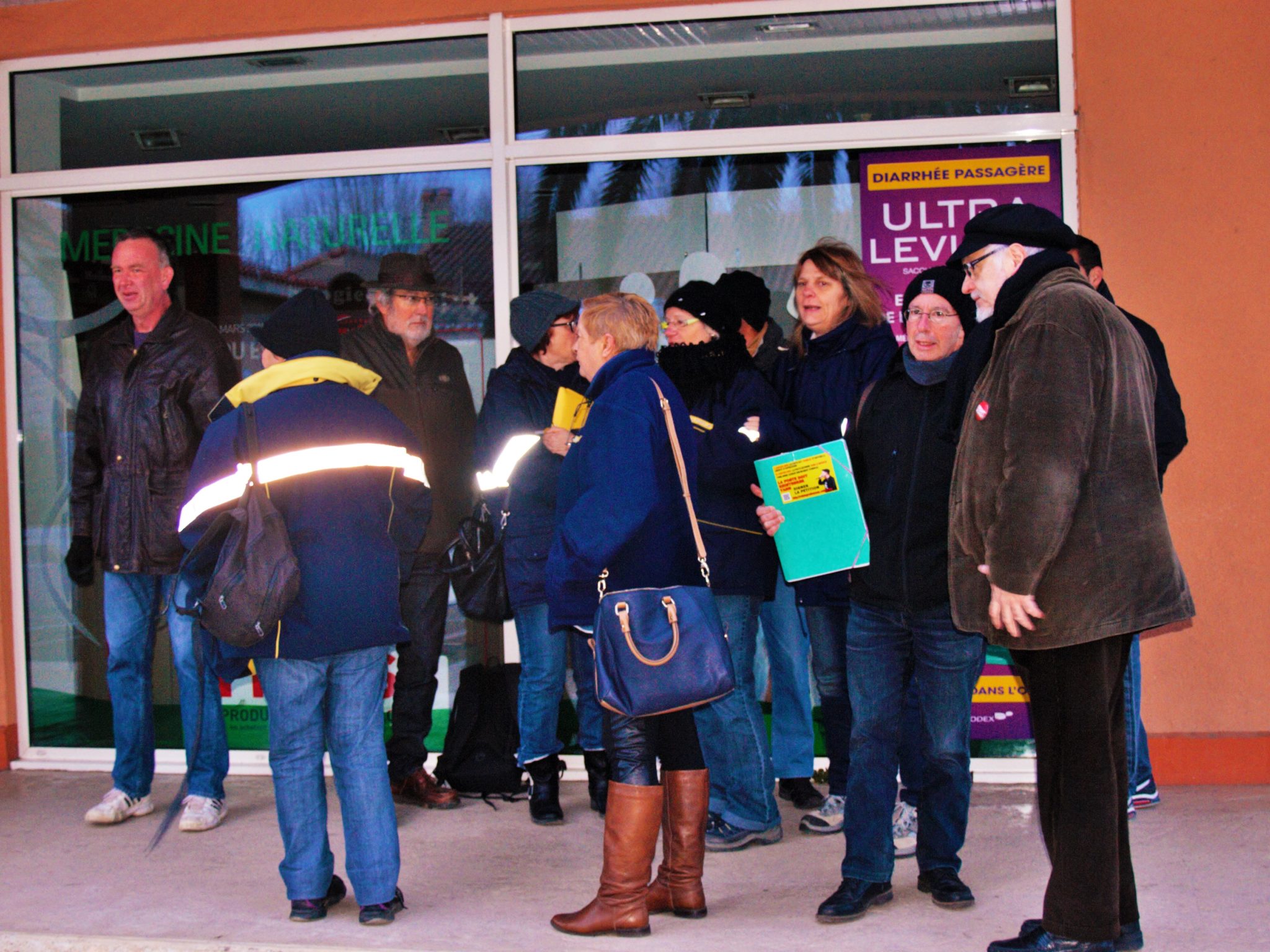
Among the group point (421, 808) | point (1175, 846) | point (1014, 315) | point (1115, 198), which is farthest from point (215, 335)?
point (1175, 846)

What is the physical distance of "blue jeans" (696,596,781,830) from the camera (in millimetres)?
4285

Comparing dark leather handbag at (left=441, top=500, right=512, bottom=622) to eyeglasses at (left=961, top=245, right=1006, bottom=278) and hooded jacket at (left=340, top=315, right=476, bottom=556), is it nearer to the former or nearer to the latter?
hooded jacket at (left=340, top=315, right=476, bottom=556)

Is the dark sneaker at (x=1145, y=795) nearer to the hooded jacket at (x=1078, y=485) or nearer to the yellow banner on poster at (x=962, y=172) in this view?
the hooded jacket at (x=1078, y=485)

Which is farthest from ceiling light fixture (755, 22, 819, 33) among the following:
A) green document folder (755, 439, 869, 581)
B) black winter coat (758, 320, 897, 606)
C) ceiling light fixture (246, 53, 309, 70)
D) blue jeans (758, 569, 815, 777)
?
blue jeans (758, 569, 815, 777)

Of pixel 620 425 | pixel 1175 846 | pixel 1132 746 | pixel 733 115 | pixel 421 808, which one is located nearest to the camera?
pixel 620 425

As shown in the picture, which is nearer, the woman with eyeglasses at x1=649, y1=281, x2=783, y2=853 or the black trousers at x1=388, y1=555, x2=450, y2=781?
the woman with eyeglasses at x1=649, y1=281, x2=783, y2=853

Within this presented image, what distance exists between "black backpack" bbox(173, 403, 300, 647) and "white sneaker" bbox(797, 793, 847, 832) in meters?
2.19

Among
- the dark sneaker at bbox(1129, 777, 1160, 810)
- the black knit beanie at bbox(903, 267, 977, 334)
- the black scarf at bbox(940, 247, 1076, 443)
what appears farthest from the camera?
the dark sneaker at bbox(1129, 777, 1160, 810)

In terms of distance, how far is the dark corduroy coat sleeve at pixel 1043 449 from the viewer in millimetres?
3018

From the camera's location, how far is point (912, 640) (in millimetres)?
3797

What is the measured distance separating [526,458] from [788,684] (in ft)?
4.55

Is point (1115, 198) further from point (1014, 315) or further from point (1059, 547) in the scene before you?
point (1059, 547)

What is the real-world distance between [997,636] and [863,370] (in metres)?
1.50

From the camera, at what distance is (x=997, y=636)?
3221mm
